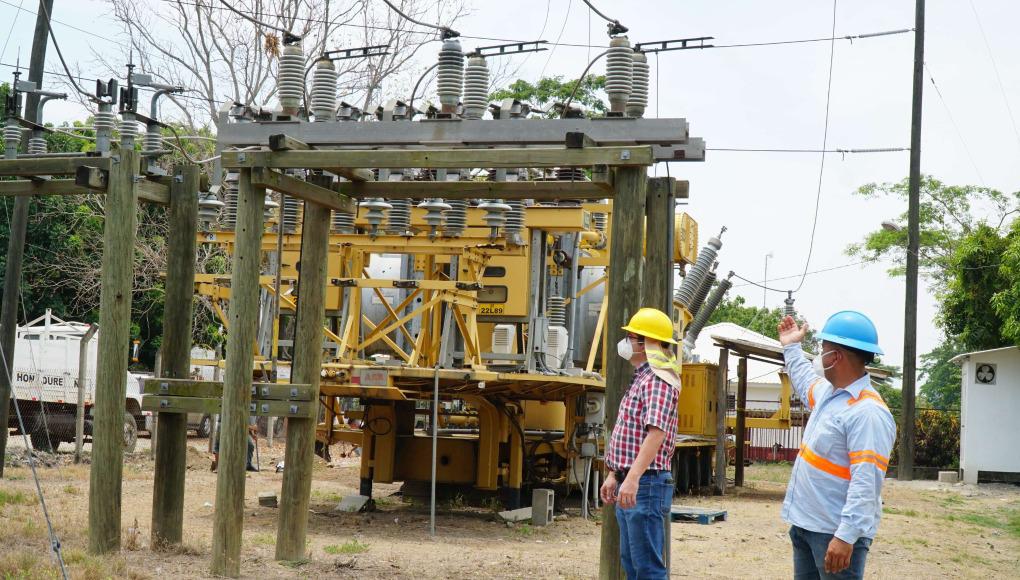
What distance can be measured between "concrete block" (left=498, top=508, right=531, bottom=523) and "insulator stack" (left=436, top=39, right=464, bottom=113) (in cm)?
700

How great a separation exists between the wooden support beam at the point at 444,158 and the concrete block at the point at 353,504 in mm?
7077

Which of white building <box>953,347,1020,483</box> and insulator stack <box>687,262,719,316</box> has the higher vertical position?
insulator stack <box>687,262,719,316</box>

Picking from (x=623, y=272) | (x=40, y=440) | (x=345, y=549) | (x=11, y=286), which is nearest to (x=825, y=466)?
(x=623, y=272)

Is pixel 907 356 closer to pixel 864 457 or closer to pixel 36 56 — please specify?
pixel 36 56

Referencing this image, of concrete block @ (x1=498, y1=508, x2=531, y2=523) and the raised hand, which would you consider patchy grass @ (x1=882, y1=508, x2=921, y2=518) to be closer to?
concrete block @ (x1=498, y1=508, x2=531, y2=523)

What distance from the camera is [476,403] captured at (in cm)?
1509

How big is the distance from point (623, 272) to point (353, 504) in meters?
8.02

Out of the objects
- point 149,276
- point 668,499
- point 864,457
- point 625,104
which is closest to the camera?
point 864,457

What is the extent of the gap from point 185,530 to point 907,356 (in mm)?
22043

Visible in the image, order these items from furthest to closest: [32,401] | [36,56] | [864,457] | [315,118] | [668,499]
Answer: [32,401] → [36,56] → [315,118] → [668,499] → [864,457]

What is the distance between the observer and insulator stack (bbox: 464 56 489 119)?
9.50 meters

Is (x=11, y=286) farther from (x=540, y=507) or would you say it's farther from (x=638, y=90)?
(x=638, y=90)

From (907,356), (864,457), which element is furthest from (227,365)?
(907,356)

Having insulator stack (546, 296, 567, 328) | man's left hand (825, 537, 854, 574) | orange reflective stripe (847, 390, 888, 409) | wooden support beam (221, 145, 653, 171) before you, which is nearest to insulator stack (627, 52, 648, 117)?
wooden support beam (221, 145, 653, 171)
